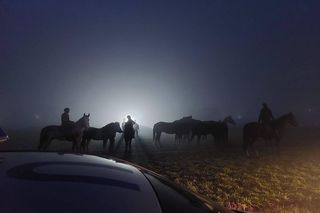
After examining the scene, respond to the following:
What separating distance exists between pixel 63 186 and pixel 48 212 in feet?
0.77

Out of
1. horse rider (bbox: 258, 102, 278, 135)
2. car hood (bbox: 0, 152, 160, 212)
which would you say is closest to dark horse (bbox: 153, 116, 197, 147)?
horse rider (bbox: 258, 102, 278, 135)

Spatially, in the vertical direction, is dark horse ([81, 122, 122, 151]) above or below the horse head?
below

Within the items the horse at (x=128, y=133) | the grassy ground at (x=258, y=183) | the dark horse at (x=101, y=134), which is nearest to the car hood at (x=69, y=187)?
the grassy ground at (x=258, y=183)

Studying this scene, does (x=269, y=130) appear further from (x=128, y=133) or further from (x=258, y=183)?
(x=258, y=183)

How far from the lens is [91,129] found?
102ft

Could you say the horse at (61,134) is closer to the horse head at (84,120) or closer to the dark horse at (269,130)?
the horse head at (84,120)

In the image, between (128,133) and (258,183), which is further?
(128,133)

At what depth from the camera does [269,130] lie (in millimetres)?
26234

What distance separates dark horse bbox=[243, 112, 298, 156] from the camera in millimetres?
26250

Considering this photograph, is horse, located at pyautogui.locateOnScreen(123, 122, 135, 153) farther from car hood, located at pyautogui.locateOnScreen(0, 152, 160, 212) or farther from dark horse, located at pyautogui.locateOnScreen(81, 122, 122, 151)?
car hood, located at pyautogui.locateOnScreen(0, 152, 160, 212)

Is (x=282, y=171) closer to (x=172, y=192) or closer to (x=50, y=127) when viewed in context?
(x=50, y=127)

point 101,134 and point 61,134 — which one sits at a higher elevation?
point 101,134

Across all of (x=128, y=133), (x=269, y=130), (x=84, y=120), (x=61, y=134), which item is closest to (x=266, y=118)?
(x=269, y=130)

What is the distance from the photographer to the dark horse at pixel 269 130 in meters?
26.2
